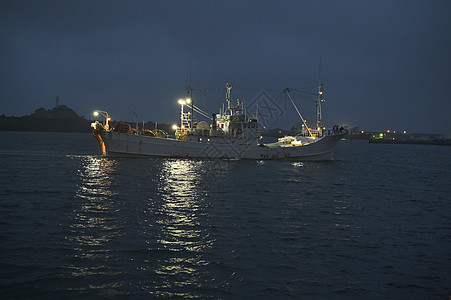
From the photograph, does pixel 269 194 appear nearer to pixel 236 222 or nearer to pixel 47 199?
pixel 236 222

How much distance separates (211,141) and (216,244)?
37.9 metres

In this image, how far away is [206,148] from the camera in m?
48.9

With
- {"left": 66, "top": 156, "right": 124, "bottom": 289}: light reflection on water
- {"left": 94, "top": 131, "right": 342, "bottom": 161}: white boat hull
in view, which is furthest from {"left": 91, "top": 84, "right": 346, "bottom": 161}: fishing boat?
{"left": 66, "top": 156, "right": 124, "bottom": 289}: light reflection on water

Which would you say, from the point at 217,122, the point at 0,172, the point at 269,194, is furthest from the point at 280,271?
the point at 217,122

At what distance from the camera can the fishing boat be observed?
45.5 metres

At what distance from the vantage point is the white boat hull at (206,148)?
1792 inches

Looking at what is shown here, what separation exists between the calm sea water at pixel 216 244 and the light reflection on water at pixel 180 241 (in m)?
0.05

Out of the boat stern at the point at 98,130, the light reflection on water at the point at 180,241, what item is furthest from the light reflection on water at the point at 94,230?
the boat stern at the point at 98,130

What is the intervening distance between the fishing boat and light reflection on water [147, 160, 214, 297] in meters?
22.3

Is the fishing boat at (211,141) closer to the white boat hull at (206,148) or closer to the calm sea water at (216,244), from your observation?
the white boat hull at (206,148)

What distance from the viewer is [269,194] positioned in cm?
2420

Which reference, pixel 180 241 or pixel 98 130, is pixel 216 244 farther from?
pixel 98 130

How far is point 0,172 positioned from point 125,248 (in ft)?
86.9

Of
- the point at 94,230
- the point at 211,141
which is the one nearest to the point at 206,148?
the point at 211,141
